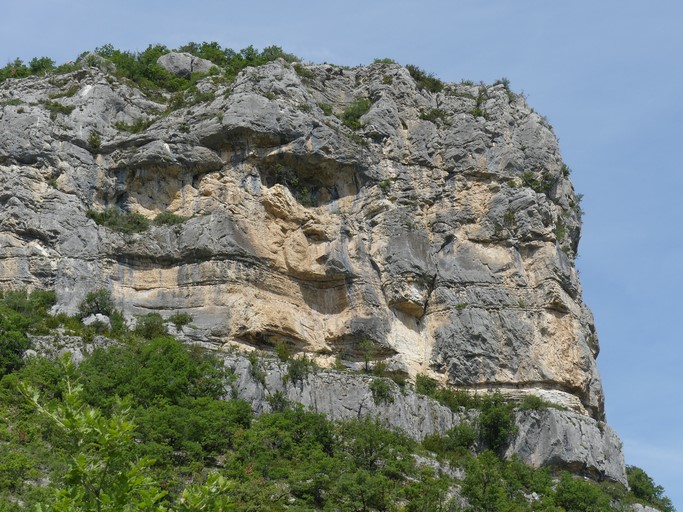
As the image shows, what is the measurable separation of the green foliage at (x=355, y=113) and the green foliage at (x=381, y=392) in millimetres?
11642

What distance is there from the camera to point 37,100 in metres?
42.3

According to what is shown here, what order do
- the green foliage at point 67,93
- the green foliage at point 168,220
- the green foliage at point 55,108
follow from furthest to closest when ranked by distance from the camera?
the green foliage at point 67,93 → the green foliage at point 55,108 → the green foliage at point 168,220

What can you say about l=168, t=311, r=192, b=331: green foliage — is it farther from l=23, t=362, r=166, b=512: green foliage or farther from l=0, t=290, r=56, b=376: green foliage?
l=23, t=362, r=166, b=512: green foliage

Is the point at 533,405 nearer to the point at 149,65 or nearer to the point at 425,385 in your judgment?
the point at 425,385

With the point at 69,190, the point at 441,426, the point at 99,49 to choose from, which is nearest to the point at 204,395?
the point at 441,426

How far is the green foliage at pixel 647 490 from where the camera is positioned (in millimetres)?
39953

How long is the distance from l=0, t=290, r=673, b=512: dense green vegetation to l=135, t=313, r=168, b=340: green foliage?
0.17ft

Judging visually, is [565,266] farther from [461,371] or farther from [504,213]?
[461,371]

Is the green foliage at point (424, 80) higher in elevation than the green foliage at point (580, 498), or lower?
higher

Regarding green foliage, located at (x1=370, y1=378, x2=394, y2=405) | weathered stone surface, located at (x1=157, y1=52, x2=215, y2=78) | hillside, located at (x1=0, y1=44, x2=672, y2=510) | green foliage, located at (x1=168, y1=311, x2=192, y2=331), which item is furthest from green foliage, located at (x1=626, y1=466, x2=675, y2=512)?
weathered stone surface, located at (x1=157, y1=52, x2=215, y2=78)

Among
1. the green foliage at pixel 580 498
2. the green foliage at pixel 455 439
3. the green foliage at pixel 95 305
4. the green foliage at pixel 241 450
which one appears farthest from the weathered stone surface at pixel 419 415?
the green foliage at pixel 95 305

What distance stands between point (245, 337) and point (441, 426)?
6.94m

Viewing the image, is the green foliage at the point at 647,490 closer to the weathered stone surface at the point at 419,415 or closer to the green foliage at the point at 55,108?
the weathered stone surface at the point at 419,415

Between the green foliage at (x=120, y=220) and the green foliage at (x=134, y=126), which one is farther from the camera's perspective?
the green foliage at (x=134, y=126)
